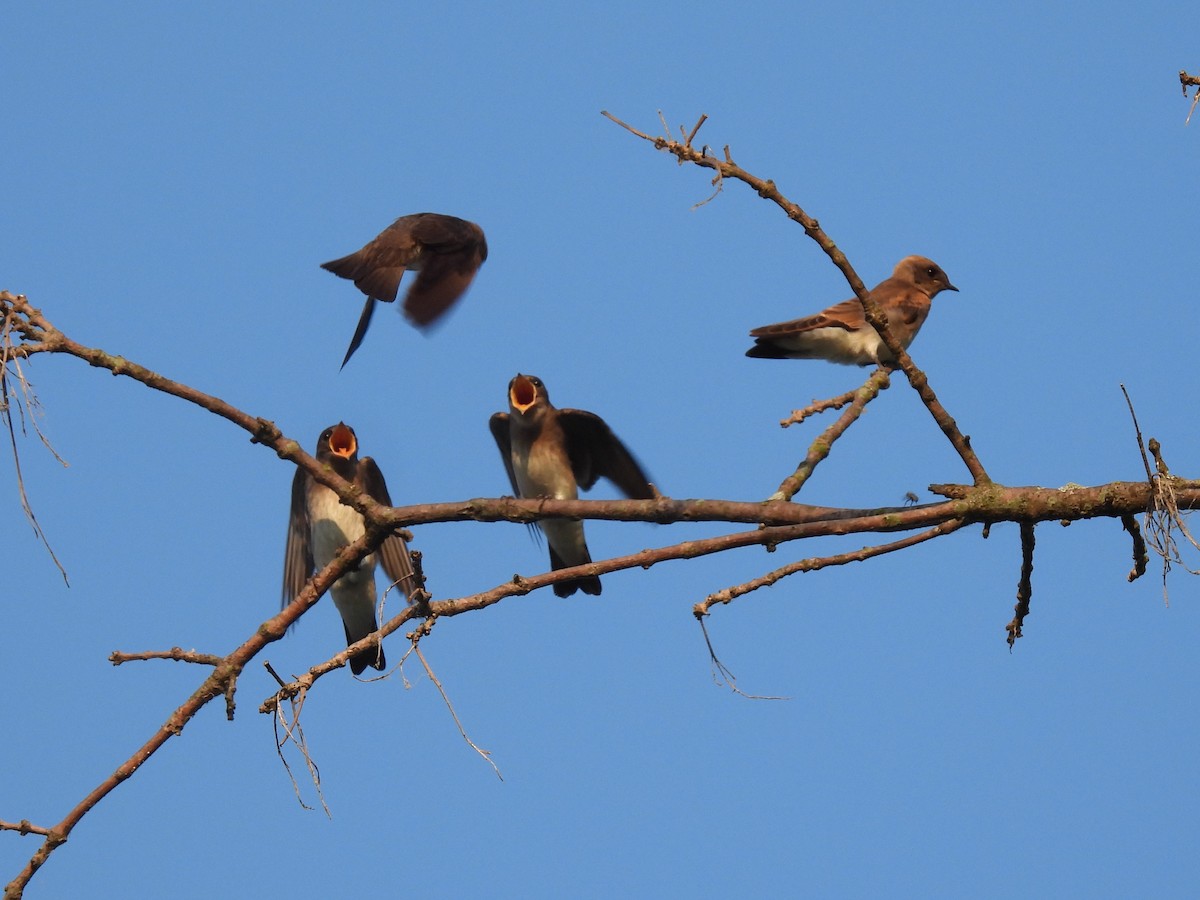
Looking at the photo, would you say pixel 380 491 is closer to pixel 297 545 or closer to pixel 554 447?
pixel 297 545

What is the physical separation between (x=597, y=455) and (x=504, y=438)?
914 mm

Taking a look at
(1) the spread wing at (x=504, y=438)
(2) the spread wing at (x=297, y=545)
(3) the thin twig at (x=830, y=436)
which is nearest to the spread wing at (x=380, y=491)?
(2) the spread wing at (x=297, y=545)

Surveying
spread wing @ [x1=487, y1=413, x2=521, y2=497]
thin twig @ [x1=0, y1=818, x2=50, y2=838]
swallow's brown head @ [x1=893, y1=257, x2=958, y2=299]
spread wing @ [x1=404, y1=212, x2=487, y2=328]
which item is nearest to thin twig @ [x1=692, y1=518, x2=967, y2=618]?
thin twig @ [x1=0, y1=818, x2=50, y2=838]

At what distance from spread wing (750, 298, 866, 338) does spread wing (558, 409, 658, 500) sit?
1.92m

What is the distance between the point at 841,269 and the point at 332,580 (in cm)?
211

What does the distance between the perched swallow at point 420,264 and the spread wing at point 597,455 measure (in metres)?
1.05

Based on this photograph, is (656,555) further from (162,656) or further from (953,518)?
(162,656)

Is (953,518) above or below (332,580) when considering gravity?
below

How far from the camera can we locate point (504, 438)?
950cm

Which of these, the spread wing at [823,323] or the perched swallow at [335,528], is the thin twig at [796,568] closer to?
the perched swallow at [335,528]

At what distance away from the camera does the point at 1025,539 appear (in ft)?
16.1

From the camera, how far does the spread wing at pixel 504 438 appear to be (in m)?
9.47

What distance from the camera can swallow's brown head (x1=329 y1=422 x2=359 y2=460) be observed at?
30.6 ft

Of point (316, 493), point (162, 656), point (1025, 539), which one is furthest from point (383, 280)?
point (1025, 539)
